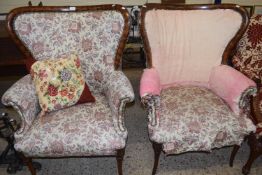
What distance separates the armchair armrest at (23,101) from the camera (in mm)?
1286

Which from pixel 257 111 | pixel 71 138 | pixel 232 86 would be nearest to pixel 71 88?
pixel 71 138

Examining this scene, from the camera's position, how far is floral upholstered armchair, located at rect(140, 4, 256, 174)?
1340 millimetres

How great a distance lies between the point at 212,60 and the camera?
165 cm

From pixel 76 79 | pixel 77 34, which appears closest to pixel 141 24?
pixel 77 34

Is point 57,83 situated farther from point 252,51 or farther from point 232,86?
point 252,51

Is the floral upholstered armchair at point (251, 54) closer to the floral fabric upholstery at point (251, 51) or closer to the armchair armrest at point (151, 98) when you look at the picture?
the floral fabric upholstery at point (251, 51)

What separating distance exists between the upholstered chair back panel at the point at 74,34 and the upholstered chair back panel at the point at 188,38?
9.7 inches

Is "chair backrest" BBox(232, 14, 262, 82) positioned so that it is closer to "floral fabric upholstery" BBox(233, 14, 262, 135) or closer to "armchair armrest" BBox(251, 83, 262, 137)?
"floral fabric upholstery" BBox(233, 14, 262, 135)

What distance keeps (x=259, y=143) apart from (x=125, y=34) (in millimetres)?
1015

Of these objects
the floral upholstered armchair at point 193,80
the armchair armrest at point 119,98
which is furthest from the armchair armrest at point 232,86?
the armchair armrest at point 119,98

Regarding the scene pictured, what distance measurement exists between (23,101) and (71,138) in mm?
338

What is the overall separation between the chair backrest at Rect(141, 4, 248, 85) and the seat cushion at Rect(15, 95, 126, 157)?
56 centimetres

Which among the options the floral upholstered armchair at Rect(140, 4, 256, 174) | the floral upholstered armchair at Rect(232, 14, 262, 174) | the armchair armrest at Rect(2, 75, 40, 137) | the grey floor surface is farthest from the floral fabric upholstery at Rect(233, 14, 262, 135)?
the armchair armrest at Rect(2, 75, 40, 137)

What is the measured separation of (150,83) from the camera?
140 cm
